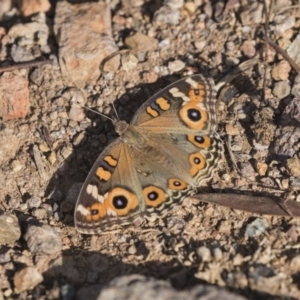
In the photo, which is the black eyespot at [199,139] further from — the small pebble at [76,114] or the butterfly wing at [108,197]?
the small pebble at [76,114]

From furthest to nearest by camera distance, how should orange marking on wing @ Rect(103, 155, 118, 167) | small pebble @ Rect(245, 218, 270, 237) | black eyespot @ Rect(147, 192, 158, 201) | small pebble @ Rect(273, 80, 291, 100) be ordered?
small pebble @ Rect(273, 80, 291, 100)
orange marking on wing @ Rect(103, 155, 118, 167)
black eyespot @ Rect(147, 192, 158, 201)
small pebble @ Rect(245, 218, 270, 237)

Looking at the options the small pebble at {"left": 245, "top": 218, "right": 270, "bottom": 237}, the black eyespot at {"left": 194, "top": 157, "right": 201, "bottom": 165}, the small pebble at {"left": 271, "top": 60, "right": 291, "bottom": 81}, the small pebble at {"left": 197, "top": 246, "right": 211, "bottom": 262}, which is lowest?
the small pebble at {"left": 197, "top": 246, "right": 211, "bottom": 262}

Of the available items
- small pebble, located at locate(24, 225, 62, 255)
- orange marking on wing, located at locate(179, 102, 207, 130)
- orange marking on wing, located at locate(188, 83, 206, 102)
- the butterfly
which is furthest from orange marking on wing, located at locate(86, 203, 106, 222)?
orange marking on wing, located at locate(188, 83, 206, 102)

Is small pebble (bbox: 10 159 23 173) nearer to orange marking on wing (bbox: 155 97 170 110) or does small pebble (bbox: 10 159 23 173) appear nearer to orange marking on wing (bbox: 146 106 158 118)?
orange marking on wing (bbox: 146 106 158 118)

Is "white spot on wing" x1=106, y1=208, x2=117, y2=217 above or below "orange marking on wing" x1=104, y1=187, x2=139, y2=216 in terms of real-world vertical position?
below

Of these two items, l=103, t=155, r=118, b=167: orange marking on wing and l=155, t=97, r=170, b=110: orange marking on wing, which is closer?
l=103, t=155, r=118, b=167: orange marking on wing

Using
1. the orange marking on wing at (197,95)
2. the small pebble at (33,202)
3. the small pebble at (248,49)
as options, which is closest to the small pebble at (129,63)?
the orange marking on wing at (197,95)

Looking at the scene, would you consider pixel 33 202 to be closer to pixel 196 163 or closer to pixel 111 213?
pixel 111 213
